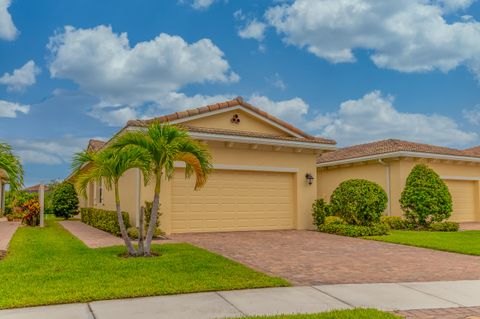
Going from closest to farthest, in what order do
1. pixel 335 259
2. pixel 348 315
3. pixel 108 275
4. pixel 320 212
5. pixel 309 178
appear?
pixel 348 315 < pixel 108 275 < pixel 335 259 < pixel 320 212 < pixel 309 178

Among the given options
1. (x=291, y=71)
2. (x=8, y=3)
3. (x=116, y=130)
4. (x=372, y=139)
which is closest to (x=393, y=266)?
(x=291, y=71)

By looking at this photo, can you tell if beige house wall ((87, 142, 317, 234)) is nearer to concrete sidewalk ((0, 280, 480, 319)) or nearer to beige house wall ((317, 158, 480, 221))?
beige house wall ((317, 158, 480, 221))

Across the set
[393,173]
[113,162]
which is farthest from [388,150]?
[113,162]

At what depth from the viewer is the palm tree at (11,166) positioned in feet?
33.2

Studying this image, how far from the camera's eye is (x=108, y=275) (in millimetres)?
7152

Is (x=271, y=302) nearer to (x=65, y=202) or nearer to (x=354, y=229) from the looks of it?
(x=354, y=229)

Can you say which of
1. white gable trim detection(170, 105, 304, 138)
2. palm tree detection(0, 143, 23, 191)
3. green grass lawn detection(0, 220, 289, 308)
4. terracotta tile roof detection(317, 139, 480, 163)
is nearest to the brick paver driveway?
green grass lawn detection(0, 220, 289, 308)

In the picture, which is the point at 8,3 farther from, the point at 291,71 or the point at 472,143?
the point at 472,143

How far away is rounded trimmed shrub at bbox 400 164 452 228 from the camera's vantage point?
17891mm

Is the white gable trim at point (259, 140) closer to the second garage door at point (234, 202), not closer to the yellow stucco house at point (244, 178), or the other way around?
the yellow stucco house at point (244, 178)

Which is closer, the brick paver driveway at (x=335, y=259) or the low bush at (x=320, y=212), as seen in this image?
the brick paver driveway at (x=335, y=259)

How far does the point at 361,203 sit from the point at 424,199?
14.7 ft

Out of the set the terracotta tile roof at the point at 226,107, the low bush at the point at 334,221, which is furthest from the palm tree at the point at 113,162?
the low bush at the point at 334,221

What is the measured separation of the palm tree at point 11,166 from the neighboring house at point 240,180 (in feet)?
12.4
